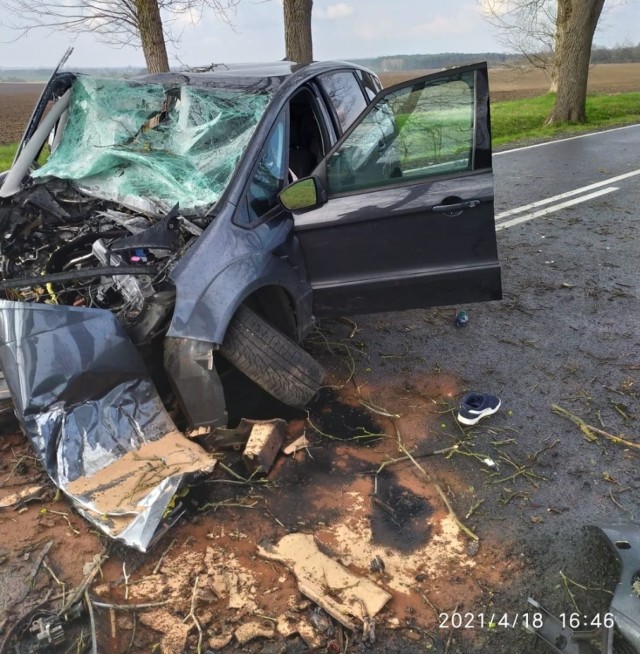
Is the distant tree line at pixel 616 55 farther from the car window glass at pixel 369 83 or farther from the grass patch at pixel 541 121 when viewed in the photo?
the car window glass at pixel 369 83

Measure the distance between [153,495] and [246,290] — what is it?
107cm

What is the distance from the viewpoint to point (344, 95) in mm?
4312

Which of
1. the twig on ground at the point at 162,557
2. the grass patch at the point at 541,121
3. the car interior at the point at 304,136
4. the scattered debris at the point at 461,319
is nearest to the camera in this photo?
the twig on ground at the point at 162,557

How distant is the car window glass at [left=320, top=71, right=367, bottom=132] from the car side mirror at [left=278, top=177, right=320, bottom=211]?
38.7 inches

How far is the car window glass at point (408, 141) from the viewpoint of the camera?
337cm

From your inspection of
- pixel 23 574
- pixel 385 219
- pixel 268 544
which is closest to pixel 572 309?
pixel 385 219

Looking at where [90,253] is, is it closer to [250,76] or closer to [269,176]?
[269,176]

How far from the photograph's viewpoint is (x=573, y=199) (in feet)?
25.0

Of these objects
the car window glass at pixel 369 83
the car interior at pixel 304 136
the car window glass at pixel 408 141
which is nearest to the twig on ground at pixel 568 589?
the car window glass at pixel 408 141

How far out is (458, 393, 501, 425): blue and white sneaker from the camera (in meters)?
3.24

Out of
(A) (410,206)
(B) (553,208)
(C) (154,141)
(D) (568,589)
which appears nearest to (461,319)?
(A) (410,206)

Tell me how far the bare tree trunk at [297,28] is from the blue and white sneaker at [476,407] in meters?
9.45

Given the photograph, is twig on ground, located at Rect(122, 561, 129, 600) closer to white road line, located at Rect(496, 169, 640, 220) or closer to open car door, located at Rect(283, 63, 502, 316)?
open car door, located at Rect(283, 63, 502, 316)

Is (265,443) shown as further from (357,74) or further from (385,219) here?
(357,74)
